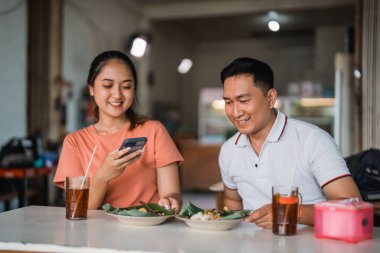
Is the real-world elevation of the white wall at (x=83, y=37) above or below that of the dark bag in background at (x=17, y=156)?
above

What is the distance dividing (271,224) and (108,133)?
1012 millimetres

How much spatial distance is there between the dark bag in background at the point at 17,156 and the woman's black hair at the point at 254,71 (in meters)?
3.06

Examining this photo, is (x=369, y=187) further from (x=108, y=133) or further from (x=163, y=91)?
(x=163, y=91)

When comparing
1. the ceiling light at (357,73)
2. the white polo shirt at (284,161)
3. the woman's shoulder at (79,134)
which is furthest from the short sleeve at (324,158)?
the ceiling light at (357,73)

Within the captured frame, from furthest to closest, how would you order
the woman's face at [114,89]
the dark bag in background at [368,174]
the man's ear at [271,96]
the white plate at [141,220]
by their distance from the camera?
1. the dark bag in background at [368,174]
2. the woman's face at [114,89]
3. the man's ear at [271,96]
4. the white plate at [141,220]

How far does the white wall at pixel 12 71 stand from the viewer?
18.3ft

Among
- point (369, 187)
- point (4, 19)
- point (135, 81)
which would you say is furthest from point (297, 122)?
point (4, 19)

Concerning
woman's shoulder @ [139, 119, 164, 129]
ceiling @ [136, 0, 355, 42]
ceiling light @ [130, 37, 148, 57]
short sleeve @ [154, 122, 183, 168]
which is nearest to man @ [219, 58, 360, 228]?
short sleeve @ [154, 122, 183, 168]

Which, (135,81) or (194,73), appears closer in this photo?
(135,81)

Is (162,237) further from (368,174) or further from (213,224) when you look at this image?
(368,174)

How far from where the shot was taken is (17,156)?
15.2ft

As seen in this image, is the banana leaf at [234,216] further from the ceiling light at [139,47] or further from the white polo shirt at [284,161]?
the ceiling light at [139,47]

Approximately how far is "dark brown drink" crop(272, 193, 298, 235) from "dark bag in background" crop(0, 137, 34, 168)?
353cm

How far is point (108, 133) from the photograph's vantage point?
2.38 metres
